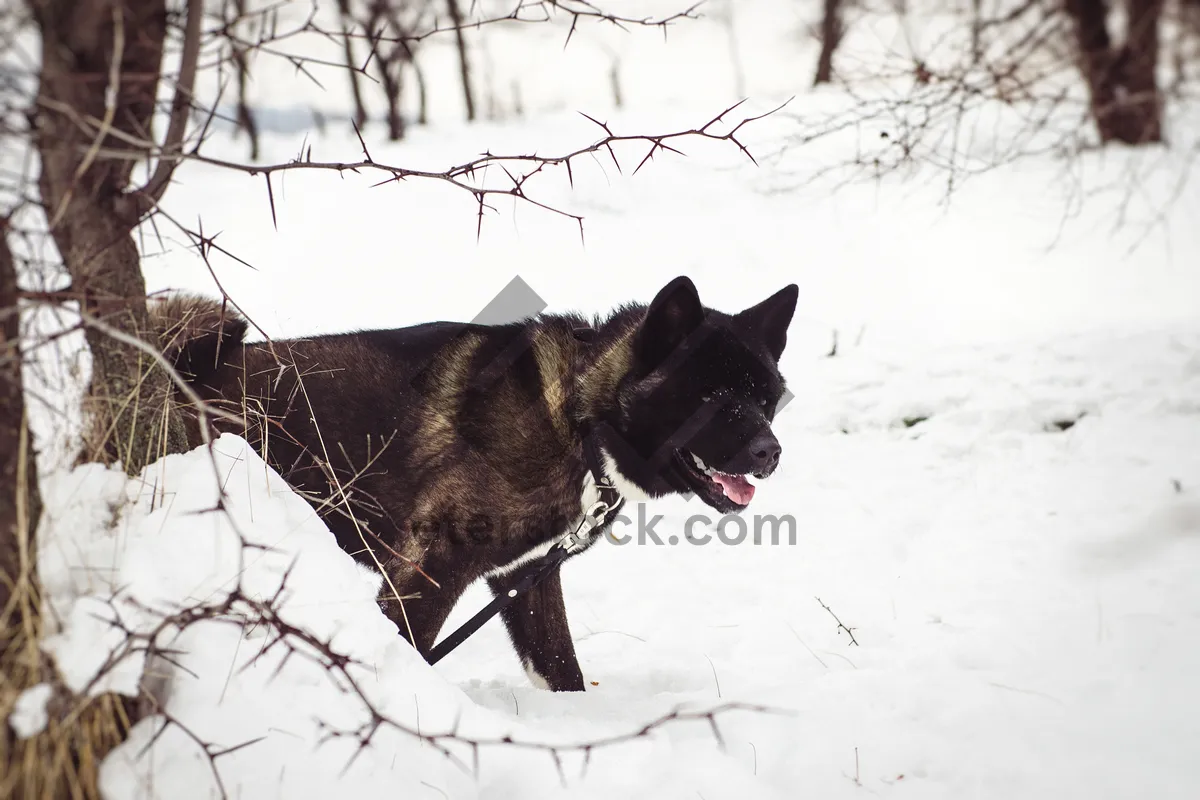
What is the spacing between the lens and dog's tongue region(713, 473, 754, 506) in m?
3.24

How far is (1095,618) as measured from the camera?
9.48ft

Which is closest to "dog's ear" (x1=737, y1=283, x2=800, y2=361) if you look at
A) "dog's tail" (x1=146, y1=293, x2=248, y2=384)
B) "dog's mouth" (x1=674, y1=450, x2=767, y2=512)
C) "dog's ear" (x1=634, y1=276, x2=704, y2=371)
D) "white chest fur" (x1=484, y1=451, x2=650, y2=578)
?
"dog's ear" (x1=634, y1=276, x2=704, y2=371)

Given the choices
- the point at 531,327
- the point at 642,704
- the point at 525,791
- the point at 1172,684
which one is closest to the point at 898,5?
the point at 531,327

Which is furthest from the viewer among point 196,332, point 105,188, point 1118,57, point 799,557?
point 1118,57

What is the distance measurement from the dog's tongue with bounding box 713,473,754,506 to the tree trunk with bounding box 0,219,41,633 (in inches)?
96.0

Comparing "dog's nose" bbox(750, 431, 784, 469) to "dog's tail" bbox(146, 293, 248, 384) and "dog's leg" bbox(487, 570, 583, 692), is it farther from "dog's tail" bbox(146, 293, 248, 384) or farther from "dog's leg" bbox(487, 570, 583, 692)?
"dog's tail" bbox(146, 293, 248, 384)

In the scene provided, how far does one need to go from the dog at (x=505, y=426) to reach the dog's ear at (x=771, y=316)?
0.19 ft

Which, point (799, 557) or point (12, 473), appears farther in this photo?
point (799, 557)

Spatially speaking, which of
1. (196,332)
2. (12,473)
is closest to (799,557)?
(196,332)

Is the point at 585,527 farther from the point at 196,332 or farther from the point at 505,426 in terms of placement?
the point at 196,332

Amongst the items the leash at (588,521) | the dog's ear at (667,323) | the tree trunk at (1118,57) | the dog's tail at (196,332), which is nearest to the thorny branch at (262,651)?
the leash at (588,521)

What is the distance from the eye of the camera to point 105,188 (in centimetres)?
183

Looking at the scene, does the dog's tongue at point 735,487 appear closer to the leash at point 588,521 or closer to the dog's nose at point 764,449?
the dog's nose at point 764,449

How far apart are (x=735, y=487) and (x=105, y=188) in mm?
2505
